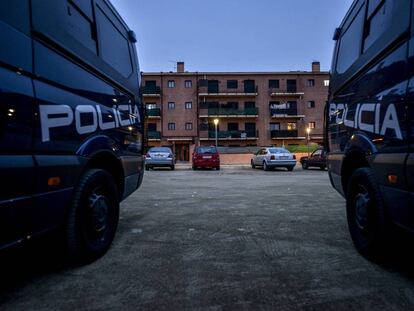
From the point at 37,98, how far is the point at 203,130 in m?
34.5

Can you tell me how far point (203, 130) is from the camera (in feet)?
118

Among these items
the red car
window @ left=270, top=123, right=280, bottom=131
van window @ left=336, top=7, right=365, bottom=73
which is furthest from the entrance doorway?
van window @ left=336, top=7, right=365, bottom=73

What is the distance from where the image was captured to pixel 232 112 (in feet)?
118

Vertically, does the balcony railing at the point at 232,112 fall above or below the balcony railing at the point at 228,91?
below

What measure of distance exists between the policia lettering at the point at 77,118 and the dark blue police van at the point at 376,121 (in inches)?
90.6

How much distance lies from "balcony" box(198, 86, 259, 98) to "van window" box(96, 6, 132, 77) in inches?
1288

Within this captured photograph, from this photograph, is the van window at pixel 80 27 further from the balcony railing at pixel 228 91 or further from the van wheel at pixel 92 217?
the balcony railing at pixel 228 91

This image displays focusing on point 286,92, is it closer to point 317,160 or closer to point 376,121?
point 317,160

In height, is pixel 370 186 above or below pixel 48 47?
below

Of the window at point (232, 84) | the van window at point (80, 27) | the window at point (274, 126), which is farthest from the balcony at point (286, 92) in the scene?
the van window at point (80, 27)

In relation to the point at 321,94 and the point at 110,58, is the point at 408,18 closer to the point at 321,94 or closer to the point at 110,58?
the point at 110,58

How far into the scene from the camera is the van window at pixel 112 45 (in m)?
2.88

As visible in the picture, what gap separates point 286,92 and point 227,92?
7.70m

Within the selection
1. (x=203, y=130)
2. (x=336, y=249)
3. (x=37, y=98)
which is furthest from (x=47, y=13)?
(x=203, y=130)
